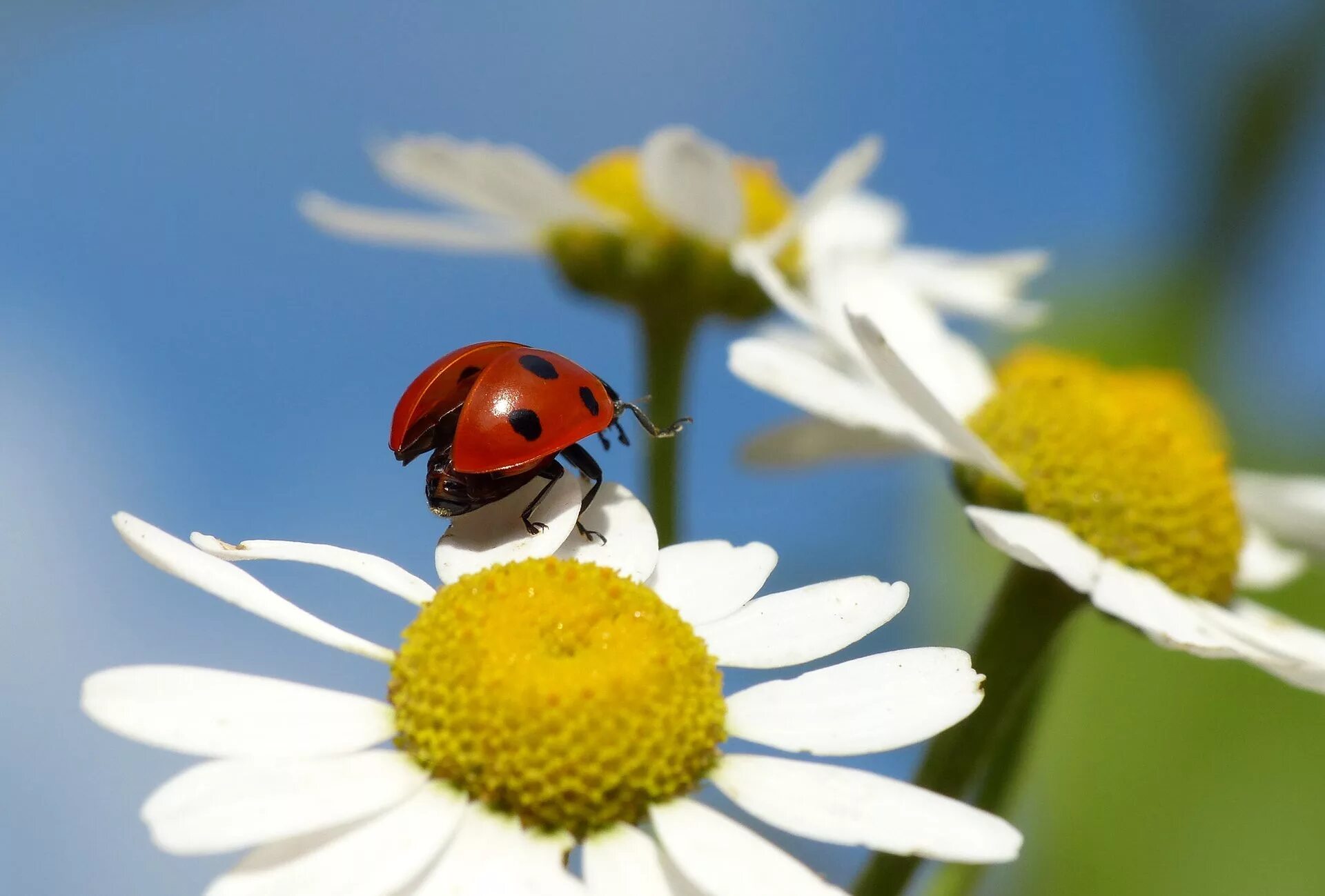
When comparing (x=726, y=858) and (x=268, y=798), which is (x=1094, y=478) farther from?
(x=268, y=798)

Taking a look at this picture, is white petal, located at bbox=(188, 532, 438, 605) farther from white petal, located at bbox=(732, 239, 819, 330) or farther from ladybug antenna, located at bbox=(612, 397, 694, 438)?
Answer: white petal, located at bbox=(732, 239, 819, 330)

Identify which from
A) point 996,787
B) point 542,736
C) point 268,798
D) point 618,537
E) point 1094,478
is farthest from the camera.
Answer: point 1094,478

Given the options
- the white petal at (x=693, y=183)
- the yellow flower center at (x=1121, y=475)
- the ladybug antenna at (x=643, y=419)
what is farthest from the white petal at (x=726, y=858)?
the white petal at (x=693, y=183)

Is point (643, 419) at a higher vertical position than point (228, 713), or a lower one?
higher

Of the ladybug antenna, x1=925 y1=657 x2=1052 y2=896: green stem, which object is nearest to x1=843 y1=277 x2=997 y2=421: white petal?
the ladybug antenna

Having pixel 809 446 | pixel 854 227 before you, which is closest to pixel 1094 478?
pixel 809 446
